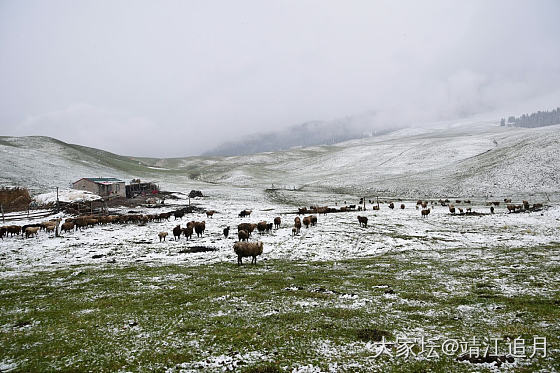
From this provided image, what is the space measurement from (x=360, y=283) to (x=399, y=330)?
16.2ft

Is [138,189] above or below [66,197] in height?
above

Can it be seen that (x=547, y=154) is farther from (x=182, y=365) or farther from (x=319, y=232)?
(x=182, y=365)

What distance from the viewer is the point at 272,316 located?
9531 millimetres

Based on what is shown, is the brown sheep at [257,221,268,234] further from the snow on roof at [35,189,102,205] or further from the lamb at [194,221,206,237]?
the snow on roof at [35,189,102,205]

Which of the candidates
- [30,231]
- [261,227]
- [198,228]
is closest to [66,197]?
[30,231]

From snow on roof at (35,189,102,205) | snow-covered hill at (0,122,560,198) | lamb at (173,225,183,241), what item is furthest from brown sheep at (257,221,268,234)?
snow-covered hill at (0,122,560,198)

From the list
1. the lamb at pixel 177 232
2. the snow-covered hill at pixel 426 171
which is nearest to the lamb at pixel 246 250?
the lamb at pixel 177 232

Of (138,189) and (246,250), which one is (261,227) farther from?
(138,189)

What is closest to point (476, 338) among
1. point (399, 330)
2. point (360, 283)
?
point (399, 330)

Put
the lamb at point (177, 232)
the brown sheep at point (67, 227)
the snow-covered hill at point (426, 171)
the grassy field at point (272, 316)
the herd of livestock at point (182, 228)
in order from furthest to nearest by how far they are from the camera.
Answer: the snow-covered hill at point (426, 171)
the brown sheep at point (67, 227)
the lamb at point (177, 232)
the herd of livestock at point (182, 228)
the grassy field at point (272, 316)

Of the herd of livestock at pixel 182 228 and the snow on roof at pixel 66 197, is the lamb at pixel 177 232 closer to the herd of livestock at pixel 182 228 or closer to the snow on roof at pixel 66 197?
the herd of livestock at pixel 182 228

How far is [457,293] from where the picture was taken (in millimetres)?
11555

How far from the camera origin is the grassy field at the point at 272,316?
6.97m

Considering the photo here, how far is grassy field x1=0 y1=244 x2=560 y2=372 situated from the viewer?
Result: 6973mm
